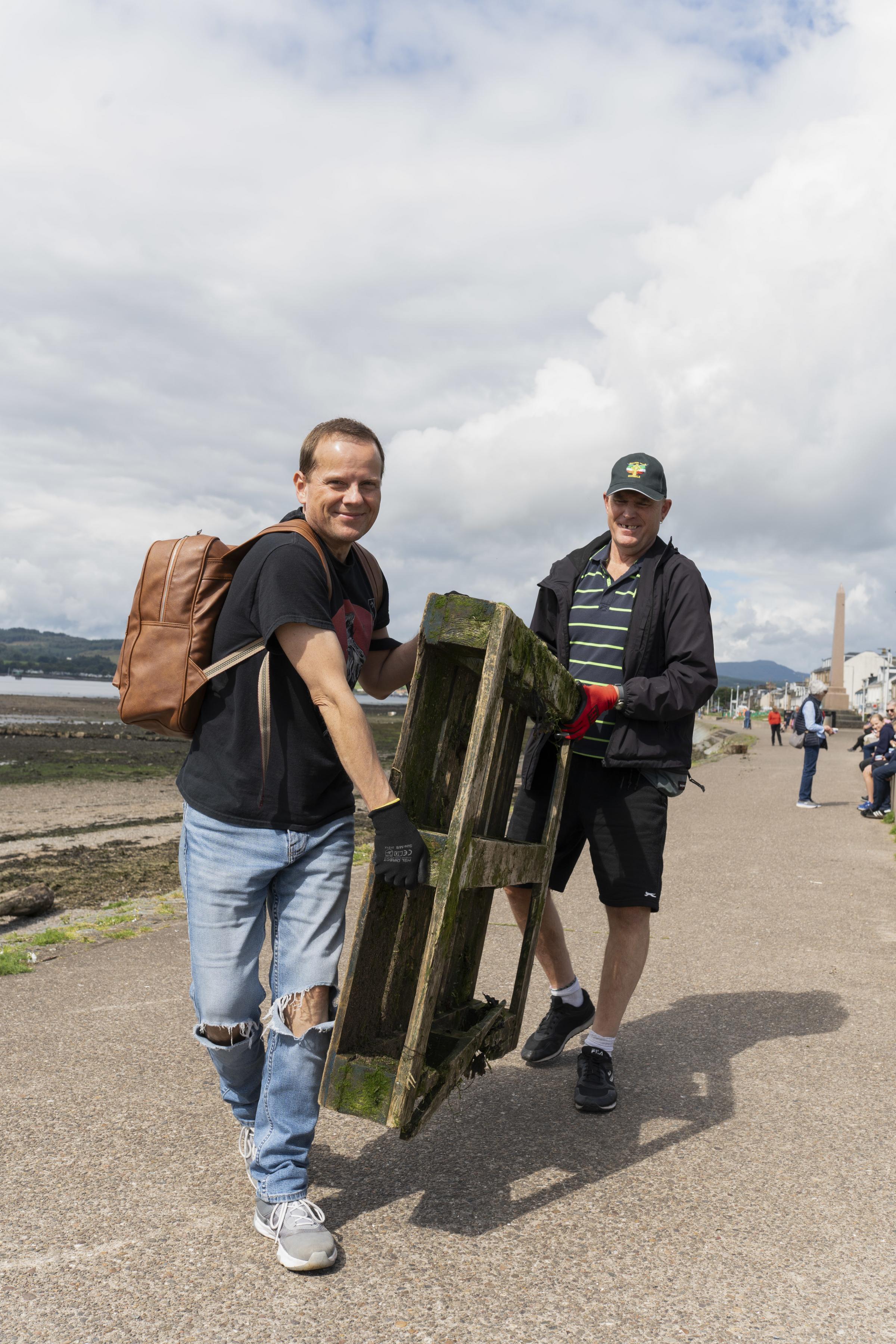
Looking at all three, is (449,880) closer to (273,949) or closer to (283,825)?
(283,825)

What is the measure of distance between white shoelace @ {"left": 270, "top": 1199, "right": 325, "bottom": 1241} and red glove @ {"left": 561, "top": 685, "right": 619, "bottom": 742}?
1.76 meters

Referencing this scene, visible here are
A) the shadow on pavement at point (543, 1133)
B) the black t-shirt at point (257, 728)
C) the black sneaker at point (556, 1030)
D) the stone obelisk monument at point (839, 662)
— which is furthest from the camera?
the stone obelisk monument at point (839, 662)

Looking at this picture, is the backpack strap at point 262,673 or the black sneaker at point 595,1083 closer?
the backpack strap at point 262,673

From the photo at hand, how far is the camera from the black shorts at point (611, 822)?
12.8 feet

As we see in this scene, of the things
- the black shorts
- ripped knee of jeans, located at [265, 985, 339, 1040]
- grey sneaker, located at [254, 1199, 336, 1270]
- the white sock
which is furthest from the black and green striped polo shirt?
grey sneaker, located at [254, 1199, 336, 1270]

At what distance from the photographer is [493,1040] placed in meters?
3.37

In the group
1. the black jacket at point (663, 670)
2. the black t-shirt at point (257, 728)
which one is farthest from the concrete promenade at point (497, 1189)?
the black jacket at point (663, 670)

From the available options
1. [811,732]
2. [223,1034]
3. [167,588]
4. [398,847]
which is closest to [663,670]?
[398,847]

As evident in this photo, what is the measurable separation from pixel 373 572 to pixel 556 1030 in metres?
2.29

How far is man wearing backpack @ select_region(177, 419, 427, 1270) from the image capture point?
2791mm

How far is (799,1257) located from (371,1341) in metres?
1.25

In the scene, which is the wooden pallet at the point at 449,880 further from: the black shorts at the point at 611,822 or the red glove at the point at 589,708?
the black shorts at the point at 611,822

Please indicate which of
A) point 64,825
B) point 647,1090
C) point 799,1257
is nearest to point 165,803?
point 64,825

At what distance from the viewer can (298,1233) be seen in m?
2.74
